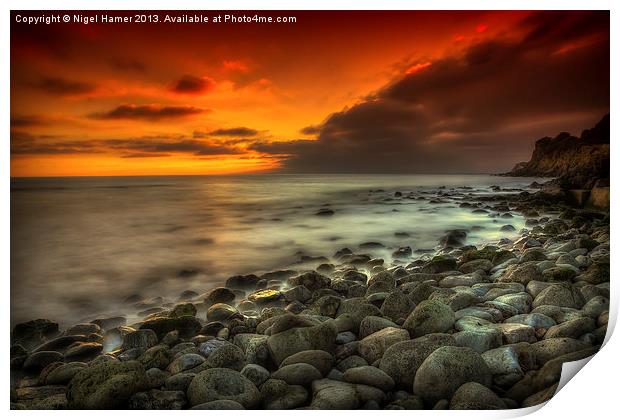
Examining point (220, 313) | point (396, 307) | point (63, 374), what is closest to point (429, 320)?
point (396, 307)

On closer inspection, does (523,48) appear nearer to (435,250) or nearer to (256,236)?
(435,250)

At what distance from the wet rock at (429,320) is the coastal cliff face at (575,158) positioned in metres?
2.02

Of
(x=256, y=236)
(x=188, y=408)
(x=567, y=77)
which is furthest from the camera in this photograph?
(x=256, y=236)

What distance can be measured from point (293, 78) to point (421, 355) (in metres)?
2.59

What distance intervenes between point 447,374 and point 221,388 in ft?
4.07

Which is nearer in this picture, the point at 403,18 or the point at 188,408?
the point at 188,408

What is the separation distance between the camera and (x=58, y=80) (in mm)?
3791

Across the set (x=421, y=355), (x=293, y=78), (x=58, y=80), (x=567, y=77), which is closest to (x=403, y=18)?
(x=293, y=78)

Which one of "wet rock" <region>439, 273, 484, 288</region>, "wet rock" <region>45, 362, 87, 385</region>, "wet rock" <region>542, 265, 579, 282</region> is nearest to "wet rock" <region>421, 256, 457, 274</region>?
"wet rock" <region>439, 273, 484, 288</region>

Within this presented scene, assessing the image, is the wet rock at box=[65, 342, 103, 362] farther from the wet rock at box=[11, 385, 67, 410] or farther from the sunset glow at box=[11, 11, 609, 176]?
the sunset glow at box=[11, 11, 609, 176]

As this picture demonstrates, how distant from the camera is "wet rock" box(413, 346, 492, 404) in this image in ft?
8.50

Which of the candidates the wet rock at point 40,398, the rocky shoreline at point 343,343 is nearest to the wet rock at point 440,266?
the rocky shoreline at point 343,343

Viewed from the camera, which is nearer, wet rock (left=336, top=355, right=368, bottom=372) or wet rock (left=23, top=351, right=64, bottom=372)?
wet rock (left=336, top=355, right=368, bottom=372)
